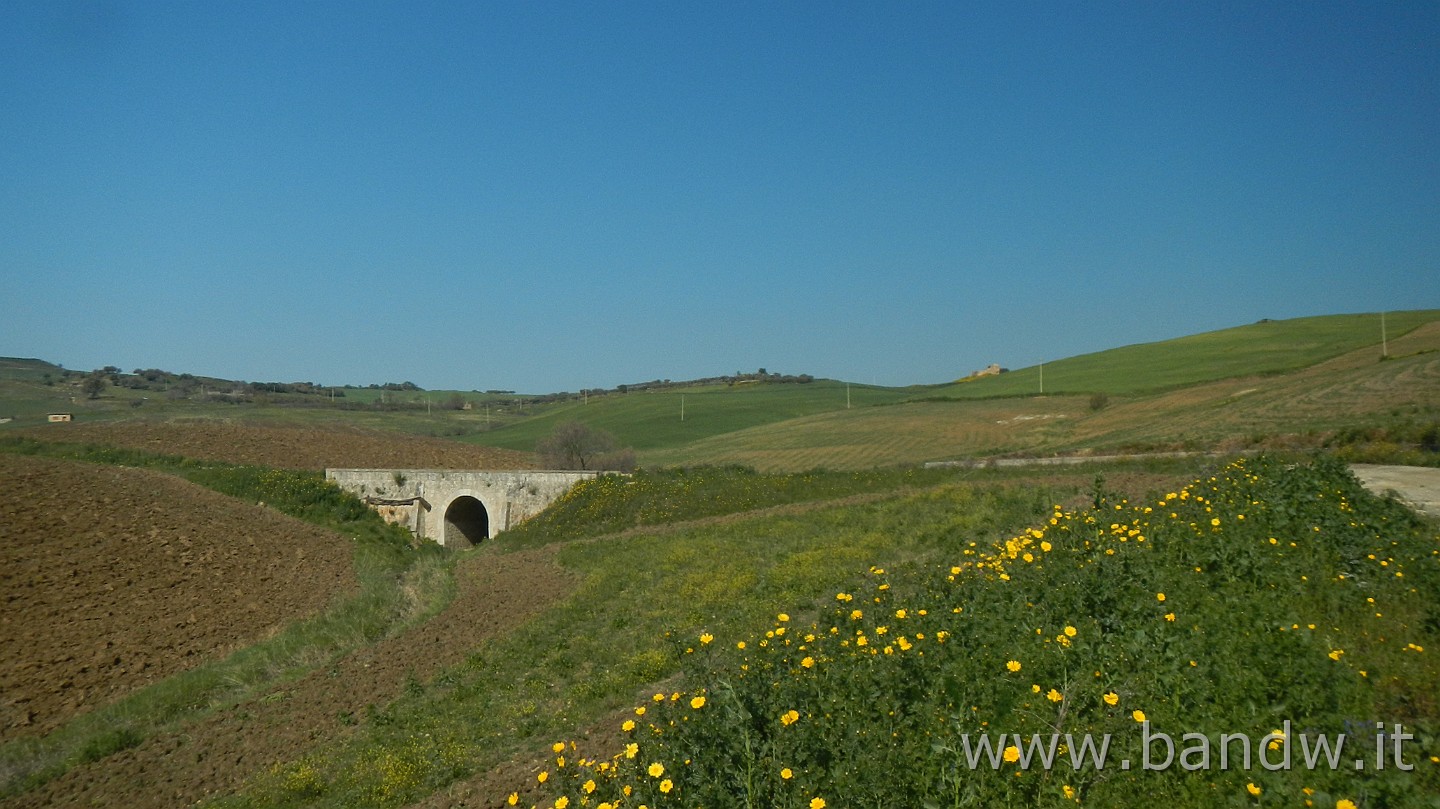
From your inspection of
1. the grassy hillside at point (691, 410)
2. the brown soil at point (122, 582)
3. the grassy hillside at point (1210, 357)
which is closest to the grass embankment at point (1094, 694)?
the brown soil at point (122, 582)

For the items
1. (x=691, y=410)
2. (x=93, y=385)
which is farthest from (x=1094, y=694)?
(x=93, y=385)

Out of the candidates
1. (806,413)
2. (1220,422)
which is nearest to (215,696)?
(1220,422)

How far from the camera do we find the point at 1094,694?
17.4ft

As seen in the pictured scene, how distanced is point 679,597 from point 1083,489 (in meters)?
9.52

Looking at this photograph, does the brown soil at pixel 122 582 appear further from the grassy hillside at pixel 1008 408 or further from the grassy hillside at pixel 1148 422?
the grassy hillside at pixel 1008 408

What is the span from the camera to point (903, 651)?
639cm

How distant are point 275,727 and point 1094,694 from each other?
11.3m

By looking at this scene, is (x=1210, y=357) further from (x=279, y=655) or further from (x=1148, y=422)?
(x=279, y=655)

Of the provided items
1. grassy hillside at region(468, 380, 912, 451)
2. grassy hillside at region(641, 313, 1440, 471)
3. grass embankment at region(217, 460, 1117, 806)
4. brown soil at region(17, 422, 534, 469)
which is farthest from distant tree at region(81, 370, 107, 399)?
grass embankment at region(217, 460, 1117, 806)

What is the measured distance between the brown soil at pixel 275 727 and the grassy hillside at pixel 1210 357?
5447cm

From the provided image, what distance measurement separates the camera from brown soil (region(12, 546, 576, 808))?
10750 mm

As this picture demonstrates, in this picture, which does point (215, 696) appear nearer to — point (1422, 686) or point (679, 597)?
point (679, 597)

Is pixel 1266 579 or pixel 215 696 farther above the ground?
pixel 1266 579

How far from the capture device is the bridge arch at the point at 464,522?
40.3 m
